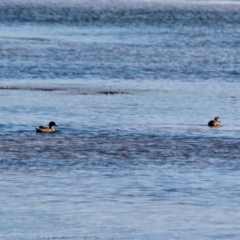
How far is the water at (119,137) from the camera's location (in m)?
14.9

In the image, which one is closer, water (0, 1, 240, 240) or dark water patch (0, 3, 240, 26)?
water (0, 1, 240, 240)

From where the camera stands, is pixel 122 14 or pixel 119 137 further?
pixel 122 14

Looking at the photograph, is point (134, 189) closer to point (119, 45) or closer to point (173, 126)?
point (173, 126)

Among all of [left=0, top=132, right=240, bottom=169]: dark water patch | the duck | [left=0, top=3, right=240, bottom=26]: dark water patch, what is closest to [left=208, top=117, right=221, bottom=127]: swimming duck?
[left=0, top=132, right=240, bottom=169]: dark water patch

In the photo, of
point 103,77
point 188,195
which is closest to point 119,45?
point 103,77

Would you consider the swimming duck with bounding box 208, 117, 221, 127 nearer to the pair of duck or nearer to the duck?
the pair of duck

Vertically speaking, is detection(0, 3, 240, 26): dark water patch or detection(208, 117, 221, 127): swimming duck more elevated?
detection(0, 3, 240, 26): dark water patch

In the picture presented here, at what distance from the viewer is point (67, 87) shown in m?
28.3

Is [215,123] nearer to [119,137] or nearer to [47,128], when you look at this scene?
[119,137]

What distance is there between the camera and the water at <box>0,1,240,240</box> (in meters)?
14.9

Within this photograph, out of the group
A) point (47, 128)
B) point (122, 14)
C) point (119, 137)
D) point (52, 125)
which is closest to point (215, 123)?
point (119, 137)

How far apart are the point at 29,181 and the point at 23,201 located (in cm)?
146

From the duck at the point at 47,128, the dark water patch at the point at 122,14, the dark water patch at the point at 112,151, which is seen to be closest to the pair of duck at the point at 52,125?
the duck at the point at 47,128

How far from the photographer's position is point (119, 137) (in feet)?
70.2
